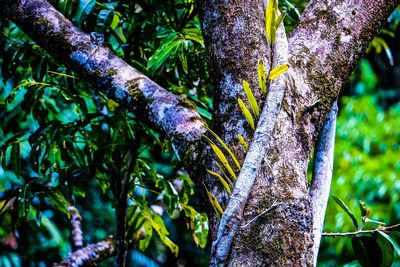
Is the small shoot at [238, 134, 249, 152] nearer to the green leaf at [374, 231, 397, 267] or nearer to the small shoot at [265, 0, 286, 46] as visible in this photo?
the small shoot at [265, 0, 286, 46]

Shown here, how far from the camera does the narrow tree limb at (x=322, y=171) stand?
792 millimetres

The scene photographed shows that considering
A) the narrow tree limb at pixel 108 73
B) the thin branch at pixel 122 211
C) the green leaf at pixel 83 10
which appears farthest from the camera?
the thin branch at pixel 122 211

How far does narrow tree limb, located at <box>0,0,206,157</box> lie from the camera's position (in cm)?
76

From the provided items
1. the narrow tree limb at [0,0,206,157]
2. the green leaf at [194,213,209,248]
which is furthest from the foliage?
the narrow tree limb at [0,0,206,157]

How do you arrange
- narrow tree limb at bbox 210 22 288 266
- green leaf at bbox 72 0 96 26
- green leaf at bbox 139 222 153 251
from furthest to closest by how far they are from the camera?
green leaf at bbox 139 222 153 251, green leaf at bbox 72 0 96 26, narrow tree limb at bbox 210 22 288 266

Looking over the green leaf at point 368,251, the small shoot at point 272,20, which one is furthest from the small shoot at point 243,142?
the green leaf at point 368,251

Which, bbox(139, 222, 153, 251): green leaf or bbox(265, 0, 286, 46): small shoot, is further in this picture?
bbox(139, 222, 153, 251): green leaf

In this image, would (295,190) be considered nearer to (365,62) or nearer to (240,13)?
(240,13)

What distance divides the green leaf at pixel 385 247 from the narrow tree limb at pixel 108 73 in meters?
0.32

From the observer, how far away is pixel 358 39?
31.1 inches

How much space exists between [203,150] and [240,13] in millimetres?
203

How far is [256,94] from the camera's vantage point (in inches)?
27.5

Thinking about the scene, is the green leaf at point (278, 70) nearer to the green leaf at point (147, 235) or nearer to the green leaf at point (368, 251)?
the green leaf at point (368, 251)

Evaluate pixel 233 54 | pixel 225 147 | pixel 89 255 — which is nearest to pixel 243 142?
pixel 225 147
